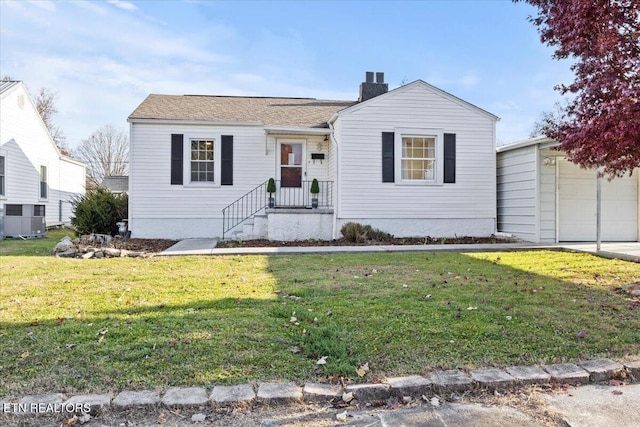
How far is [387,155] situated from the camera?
1165cm

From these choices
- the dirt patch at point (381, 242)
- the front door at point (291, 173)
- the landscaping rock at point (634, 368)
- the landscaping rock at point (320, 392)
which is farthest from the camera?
the front door at point (291, 173)

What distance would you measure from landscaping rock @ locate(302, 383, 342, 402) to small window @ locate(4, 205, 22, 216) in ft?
53.4

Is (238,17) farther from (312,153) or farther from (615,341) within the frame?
(615,341)

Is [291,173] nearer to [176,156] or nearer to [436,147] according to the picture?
[176,156]

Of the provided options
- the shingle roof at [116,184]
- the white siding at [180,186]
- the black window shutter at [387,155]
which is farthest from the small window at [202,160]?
the shingle roof at [116,184]

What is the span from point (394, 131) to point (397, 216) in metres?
2.41

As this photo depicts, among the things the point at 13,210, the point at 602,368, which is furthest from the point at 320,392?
the point at 13,210

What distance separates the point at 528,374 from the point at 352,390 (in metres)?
1.21

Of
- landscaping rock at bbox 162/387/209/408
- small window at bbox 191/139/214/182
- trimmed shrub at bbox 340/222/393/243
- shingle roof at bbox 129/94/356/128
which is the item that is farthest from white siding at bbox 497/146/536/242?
landscaping rock at bbox 162/387/209/408

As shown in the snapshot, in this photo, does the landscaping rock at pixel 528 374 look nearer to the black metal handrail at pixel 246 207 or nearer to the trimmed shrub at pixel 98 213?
the black metal handrail at pixel 246 207

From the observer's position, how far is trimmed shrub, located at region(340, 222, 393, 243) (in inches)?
432

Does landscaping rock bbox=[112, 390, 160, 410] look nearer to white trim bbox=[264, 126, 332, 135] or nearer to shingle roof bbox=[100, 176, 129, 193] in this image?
white trim bbox=[264, 126, 332, 135]

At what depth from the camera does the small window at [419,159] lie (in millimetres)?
11891

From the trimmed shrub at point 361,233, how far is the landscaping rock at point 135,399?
8680 millimetres
